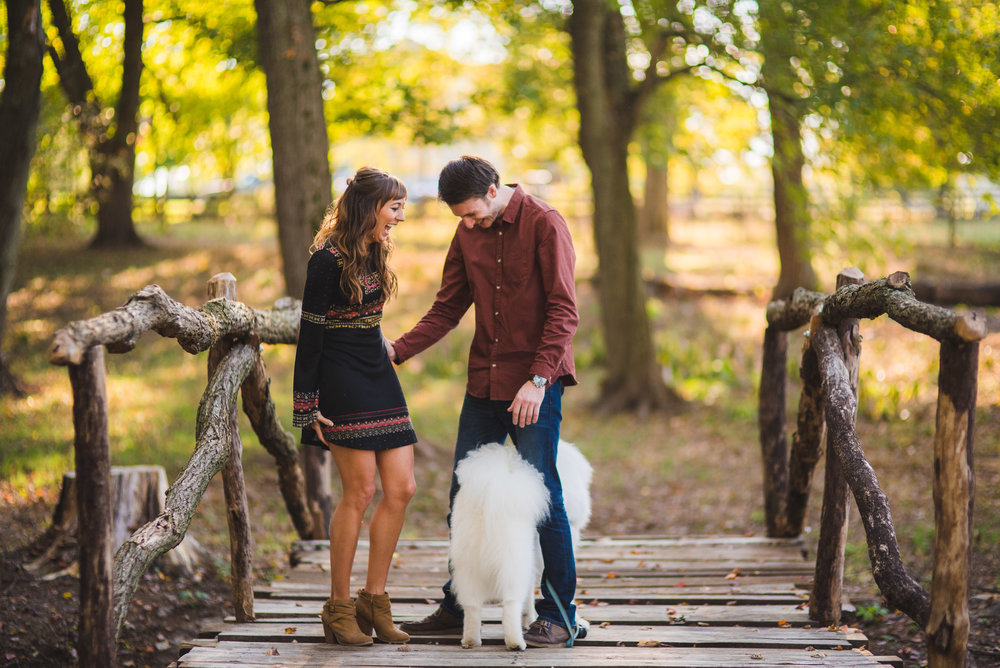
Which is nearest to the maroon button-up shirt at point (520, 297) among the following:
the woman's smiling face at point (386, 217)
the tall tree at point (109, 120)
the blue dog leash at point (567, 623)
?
the woman's smiling face at point (386, 217)

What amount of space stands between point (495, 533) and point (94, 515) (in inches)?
56.6

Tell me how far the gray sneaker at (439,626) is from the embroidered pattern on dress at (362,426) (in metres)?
0.83

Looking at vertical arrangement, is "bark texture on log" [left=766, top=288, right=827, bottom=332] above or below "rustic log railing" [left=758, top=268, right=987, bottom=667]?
above

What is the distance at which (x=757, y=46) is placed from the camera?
8.87 metres

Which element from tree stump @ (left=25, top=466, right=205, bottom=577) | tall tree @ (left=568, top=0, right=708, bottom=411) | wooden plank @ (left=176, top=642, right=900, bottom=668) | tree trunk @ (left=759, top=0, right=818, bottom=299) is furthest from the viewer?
tall tree @ (left=568, top=0, right=708, bottom=411)

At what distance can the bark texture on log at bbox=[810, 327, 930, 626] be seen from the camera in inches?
130

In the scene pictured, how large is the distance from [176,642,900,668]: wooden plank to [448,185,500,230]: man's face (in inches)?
68.4

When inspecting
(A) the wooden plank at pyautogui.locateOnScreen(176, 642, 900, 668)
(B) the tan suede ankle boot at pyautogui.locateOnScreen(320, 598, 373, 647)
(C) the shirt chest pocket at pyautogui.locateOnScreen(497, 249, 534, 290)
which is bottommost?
(A) the wooden plank at pyautogui.locateOnScreen(176, 642, 900, 668)

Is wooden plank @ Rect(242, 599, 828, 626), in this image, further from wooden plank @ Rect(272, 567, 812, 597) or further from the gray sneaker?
wooden plank @ Rect(272, 567, 812, 597)

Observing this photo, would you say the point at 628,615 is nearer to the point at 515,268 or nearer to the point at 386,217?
the point at 515,268

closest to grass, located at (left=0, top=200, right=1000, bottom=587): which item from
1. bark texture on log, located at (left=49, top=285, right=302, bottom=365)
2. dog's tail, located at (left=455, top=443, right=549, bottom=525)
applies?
bark texture on log, located at (left=49, top=285, right=302, bottom=365)

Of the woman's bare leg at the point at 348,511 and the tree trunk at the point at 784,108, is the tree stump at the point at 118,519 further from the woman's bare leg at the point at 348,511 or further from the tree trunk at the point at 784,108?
the tree trunk at the point at 784,108

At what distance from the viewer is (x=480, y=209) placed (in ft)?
12.0

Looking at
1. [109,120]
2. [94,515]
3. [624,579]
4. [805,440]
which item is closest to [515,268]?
[94,515]
